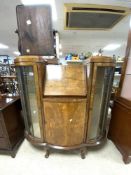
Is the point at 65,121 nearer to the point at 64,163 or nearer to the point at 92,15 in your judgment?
the point at 64,163

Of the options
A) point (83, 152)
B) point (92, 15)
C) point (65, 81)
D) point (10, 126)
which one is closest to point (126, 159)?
point (83, 152)

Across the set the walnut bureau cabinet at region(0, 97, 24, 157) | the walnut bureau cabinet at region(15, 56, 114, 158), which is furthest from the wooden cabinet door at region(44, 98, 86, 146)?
the walnut bureau cabinet at region(0, 97, 24, 157)

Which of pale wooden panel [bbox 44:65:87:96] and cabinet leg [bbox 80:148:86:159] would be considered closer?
pale wooden panel [bbox 44:65:87:96]

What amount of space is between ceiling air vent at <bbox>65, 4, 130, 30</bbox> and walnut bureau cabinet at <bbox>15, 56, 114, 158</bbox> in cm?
176

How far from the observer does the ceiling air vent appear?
8.08ft

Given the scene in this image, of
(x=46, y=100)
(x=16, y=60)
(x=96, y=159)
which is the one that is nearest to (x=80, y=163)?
(x=96, y=159)

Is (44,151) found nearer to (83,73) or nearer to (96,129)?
(96,129)

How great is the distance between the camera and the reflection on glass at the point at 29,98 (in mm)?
1378

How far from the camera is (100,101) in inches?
59.1

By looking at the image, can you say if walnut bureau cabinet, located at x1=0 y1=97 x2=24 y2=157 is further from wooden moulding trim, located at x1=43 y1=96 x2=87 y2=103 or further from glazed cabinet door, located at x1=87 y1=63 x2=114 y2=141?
glazed cabinet door, located at x1=87 y1=63 x2=114 y2=141

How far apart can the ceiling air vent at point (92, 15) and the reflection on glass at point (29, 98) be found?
6.43 feet

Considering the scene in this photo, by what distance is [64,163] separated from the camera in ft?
5.04

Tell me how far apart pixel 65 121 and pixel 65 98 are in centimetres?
30

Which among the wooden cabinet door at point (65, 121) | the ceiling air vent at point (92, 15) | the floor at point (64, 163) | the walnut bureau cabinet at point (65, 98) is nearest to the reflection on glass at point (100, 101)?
the walnut bureau cabinet at point (65, 98)
